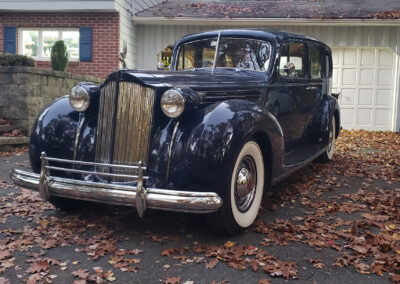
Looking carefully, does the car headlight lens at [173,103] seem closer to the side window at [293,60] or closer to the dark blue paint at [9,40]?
the side window at [293,60]

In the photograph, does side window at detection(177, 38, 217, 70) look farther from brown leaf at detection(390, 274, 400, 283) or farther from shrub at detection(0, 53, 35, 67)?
shrub at detection(0, 53, 35, 67)

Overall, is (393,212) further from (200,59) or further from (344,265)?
(200,59)

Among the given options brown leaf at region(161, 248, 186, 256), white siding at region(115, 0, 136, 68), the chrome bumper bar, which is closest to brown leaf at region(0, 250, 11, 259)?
the chrome bumper bar

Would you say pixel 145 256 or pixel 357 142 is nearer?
pixel 145 256

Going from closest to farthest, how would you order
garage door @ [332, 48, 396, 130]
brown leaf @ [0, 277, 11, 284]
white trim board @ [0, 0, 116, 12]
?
brown leaf @ [0, 277, 11, 284]
white trim board @ [0, 0, 116, 12]
garage door @ [332, 48, 396, 130]

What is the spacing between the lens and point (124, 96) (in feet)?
11.3

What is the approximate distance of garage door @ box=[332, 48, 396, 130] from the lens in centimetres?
1249

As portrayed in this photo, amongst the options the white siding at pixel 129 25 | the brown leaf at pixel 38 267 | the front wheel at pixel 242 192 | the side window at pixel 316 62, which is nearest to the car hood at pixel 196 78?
the front wheel at pixel 242 192

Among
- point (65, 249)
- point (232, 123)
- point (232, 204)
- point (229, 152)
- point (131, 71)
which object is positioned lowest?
point (65, 249)

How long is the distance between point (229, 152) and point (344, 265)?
1.14 metres

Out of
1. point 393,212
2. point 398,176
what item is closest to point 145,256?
point 393,212

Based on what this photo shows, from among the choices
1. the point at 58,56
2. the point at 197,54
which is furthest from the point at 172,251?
the point at 58,56

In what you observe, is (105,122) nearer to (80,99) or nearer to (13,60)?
(80,99)

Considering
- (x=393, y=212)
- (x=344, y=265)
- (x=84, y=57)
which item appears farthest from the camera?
(x=84, y=57)
